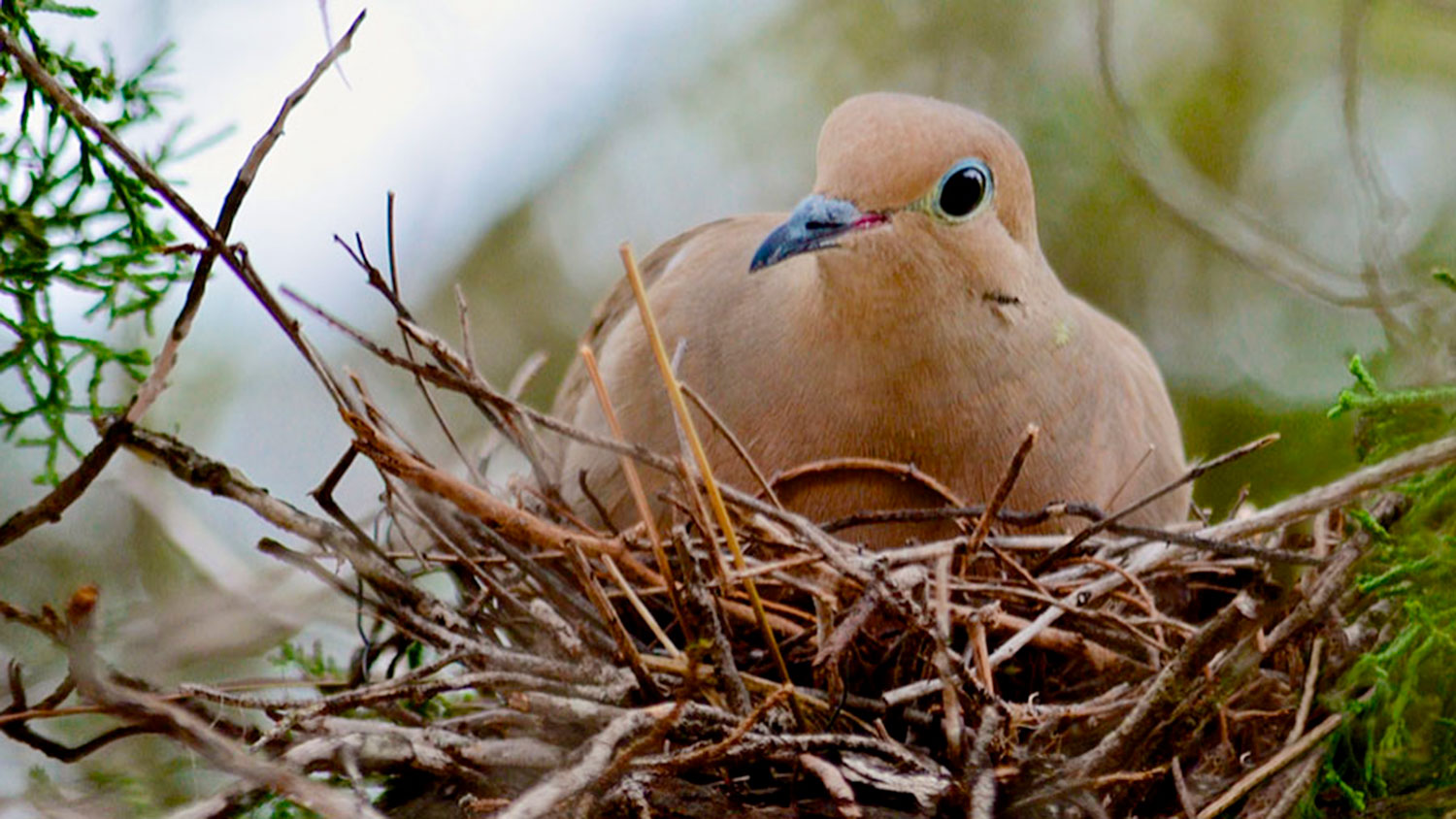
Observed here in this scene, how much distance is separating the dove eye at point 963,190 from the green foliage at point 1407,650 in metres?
0.91

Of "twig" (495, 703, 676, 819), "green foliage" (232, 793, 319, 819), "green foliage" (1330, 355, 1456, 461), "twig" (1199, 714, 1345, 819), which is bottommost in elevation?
"twig" (1199, 714, 1345, 819)

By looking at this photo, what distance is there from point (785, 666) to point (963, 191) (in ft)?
3.18

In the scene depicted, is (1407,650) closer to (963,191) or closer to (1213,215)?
(963,191)

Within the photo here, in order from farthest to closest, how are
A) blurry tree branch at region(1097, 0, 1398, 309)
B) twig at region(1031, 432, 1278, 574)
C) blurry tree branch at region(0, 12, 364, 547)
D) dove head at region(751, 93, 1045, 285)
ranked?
blurry tree branch at region(1097, 0, 1398, 309) → dove head at region(751, 93, 1045, 285) → twig at region(1031, 432, 1278, 574) → blurry tree branch at region(0, 12, 364, 547)

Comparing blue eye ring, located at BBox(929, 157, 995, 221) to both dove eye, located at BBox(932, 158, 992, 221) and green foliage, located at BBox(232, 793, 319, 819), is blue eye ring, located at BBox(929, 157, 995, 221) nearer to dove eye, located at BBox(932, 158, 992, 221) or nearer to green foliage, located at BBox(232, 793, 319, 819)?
dove eye, located at BBox(932, 158, 992, 221)

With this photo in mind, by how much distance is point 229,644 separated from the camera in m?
3.21

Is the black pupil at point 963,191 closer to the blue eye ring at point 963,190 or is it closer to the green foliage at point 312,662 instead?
the blue eye ring at point 963,190

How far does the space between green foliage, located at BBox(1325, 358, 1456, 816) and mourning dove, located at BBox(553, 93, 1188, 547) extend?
814 millimetres

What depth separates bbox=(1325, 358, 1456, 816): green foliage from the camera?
2.00m

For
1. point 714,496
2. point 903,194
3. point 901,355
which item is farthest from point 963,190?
point 714,496

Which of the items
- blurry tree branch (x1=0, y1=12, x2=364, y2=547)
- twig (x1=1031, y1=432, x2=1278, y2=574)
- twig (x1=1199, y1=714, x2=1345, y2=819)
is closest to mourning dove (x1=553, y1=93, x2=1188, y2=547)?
twig (x1=1031, y1=432, x2=1278, y2=574)

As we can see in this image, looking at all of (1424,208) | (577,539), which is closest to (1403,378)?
(577,539)

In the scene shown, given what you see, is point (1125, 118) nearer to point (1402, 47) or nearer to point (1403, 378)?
point (1403, 378)

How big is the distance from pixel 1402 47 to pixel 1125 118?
5.92 ft
